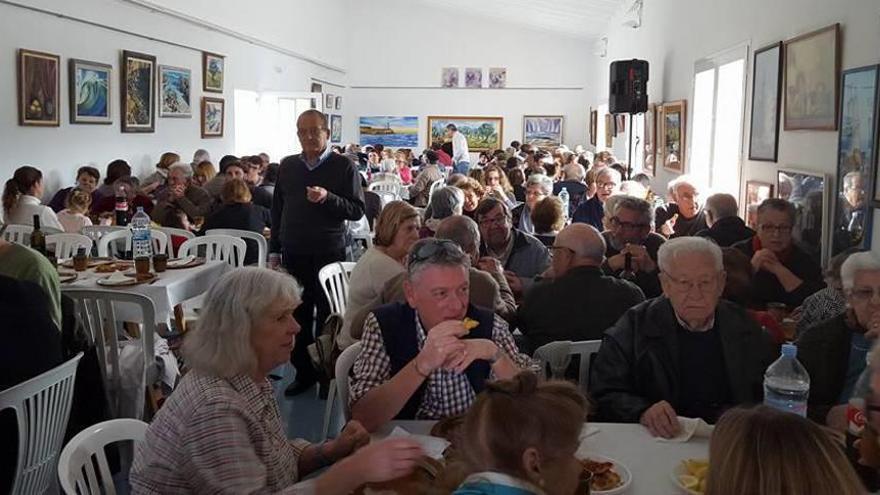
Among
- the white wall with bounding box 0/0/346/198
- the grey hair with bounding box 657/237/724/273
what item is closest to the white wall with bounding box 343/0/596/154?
the white wall with bounding box 0/0/346/198

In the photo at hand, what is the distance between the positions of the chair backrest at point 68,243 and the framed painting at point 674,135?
569 cm

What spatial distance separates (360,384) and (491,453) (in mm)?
1040

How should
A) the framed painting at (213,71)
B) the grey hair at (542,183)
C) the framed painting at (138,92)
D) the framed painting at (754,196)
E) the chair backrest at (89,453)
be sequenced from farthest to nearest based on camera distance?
the framed painting at (213,71) < the framed painting at (138,92) < the grey hair at (542,183) < the framed painting at (754,196) < the chair backrest at (89,453)

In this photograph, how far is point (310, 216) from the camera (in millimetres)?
5141

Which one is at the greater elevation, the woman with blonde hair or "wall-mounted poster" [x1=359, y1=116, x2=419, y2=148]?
"wall-mounted poster" [x1=359, y1=116, x2=419, y2=148]

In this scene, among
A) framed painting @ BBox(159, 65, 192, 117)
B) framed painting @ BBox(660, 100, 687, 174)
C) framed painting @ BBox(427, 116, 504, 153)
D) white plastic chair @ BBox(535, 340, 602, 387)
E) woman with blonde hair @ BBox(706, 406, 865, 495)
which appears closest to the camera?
woman with blonde hair @ BBox(706, 406, 865, 495)

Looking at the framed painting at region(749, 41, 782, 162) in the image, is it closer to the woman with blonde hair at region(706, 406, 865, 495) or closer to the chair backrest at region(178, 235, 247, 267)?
the chair backrest at region(178, 235, 247, 267)

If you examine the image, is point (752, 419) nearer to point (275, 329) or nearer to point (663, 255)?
point (275, 329)

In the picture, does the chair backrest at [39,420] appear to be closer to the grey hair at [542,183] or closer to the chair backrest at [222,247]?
the chair backrest at [222,247]

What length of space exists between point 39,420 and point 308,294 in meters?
2.68

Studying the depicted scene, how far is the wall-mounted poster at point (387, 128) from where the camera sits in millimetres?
19500

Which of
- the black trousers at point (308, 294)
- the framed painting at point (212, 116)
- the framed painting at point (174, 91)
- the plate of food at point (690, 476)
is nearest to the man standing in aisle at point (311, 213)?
the black trousers at point (308, 294)

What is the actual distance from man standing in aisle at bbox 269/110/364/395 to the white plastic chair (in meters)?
2.31

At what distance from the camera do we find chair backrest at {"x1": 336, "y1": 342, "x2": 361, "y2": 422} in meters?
2.65
